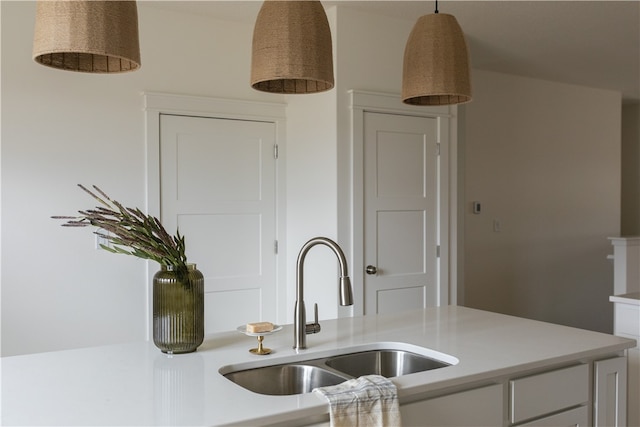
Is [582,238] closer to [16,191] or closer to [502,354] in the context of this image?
[502,354]

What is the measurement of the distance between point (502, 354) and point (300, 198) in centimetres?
236

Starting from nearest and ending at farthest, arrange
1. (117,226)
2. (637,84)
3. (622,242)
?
(117,226)
(622,242)
(637,84)

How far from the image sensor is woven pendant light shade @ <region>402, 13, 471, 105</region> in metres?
2.02

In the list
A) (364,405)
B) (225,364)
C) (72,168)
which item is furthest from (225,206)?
(364,405)

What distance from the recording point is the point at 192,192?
156 inches

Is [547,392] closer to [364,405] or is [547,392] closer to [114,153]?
[364,405]

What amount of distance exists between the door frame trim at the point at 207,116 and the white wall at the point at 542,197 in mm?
1822

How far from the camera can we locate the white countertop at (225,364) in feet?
4.70

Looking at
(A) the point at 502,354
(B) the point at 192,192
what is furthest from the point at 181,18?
(A) the point at 502,354

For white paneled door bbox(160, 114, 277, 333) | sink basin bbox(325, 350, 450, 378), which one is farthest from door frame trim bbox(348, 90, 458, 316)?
sink basin bbox(325, 350, 450, 378)

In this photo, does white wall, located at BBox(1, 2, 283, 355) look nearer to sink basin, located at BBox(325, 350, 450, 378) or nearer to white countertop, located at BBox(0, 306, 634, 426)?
white countertop, located at BBox(0, 306, 634, 426)

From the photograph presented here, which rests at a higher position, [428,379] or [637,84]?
[637,84]

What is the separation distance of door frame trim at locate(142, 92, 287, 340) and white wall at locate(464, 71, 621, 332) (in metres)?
1.82

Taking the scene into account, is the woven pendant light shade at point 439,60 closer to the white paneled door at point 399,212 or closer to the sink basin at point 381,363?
the sink basin at point 381,363
